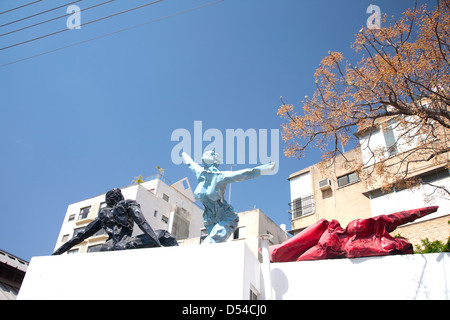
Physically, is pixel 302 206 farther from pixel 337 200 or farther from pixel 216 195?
pixel 216 195

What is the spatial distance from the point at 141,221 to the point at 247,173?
243 centimetres

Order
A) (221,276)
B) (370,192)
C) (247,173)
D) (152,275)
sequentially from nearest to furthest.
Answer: (221,276), (152,275), (247,173), (370,192)

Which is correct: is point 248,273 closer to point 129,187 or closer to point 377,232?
point 377,232

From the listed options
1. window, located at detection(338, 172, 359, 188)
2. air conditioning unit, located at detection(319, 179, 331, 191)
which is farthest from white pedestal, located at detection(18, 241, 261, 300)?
air conditioning unit, located at detection(319, 179, 331, 191)

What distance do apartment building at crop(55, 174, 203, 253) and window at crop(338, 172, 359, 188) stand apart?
16.0 m

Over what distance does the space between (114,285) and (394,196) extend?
1311 cm

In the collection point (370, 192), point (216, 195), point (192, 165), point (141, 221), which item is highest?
point (370, 192)

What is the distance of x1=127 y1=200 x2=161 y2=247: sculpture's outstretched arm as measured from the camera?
721 cm

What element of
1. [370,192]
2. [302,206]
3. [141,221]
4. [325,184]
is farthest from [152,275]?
[302,206]

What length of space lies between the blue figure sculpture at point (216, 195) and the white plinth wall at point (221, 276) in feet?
4.84

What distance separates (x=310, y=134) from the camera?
32.3 ft

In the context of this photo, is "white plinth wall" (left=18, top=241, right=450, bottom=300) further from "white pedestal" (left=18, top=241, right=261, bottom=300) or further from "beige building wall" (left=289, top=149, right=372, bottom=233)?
"beige building wall" (left=289, top=149, right=372, bottom=233)

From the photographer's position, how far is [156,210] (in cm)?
3078
